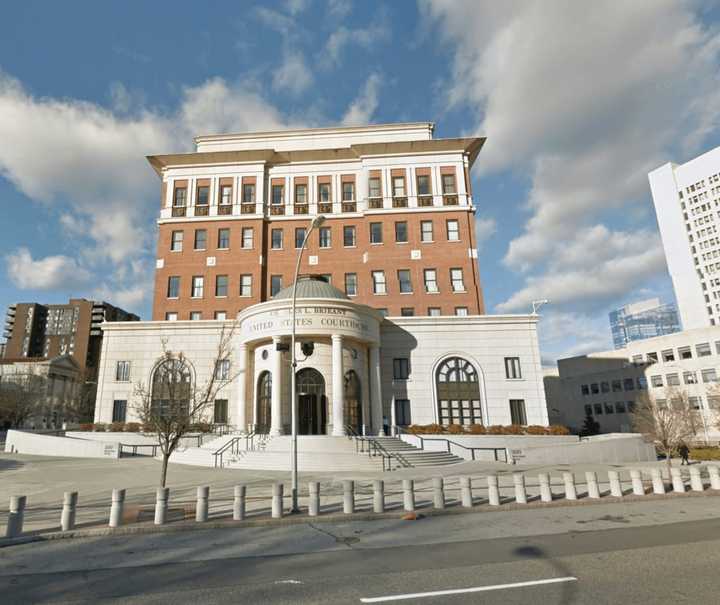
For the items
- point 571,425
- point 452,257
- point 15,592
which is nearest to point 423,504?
point 15,592

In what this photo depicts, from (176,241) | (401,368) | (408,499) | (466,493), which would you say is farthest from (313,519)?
(176,241)

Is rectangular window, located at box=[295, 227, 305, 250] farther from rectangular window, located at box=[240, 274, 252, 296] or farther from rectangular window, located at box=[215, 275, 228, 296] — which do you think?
rectangular window, located at box=[215, 275, 228, 296]

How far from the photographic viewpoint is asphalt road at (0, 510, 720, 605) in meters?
6.97

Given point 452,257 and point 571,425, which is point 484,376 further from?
point 571,425

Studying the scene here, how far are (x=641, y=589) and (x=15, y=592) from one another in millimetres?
9529

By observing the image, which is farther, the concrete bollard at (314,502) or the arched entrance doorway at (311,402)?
the arched entrance doorway at (311,402)

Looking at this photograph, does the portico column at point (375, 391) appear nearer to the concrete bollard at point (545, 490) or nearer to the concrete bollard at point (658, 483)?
the concrete bollard at point (545, 490)

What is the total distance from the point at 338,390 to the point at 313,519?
54.9ft

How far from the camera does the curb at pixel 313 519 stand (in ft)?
34.5

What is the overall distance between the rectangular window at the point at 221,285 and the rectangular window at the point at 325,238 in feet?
30.4

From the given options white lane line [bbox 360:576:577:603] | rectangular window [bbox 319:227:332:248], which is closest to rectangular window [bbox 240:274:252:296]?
rectangular window [bbox 319:227:332:248]

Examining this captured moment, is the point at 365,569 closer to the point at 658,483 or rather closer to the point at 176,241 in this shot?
the point at 658,483

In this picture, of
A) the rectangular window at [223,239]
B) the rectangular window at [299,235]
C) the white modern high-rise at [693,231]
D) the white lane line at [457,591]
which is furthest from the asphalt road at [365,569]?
the white modern high-rise at [693,231]

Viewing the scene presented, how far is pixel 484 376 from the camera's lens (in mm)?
34969
